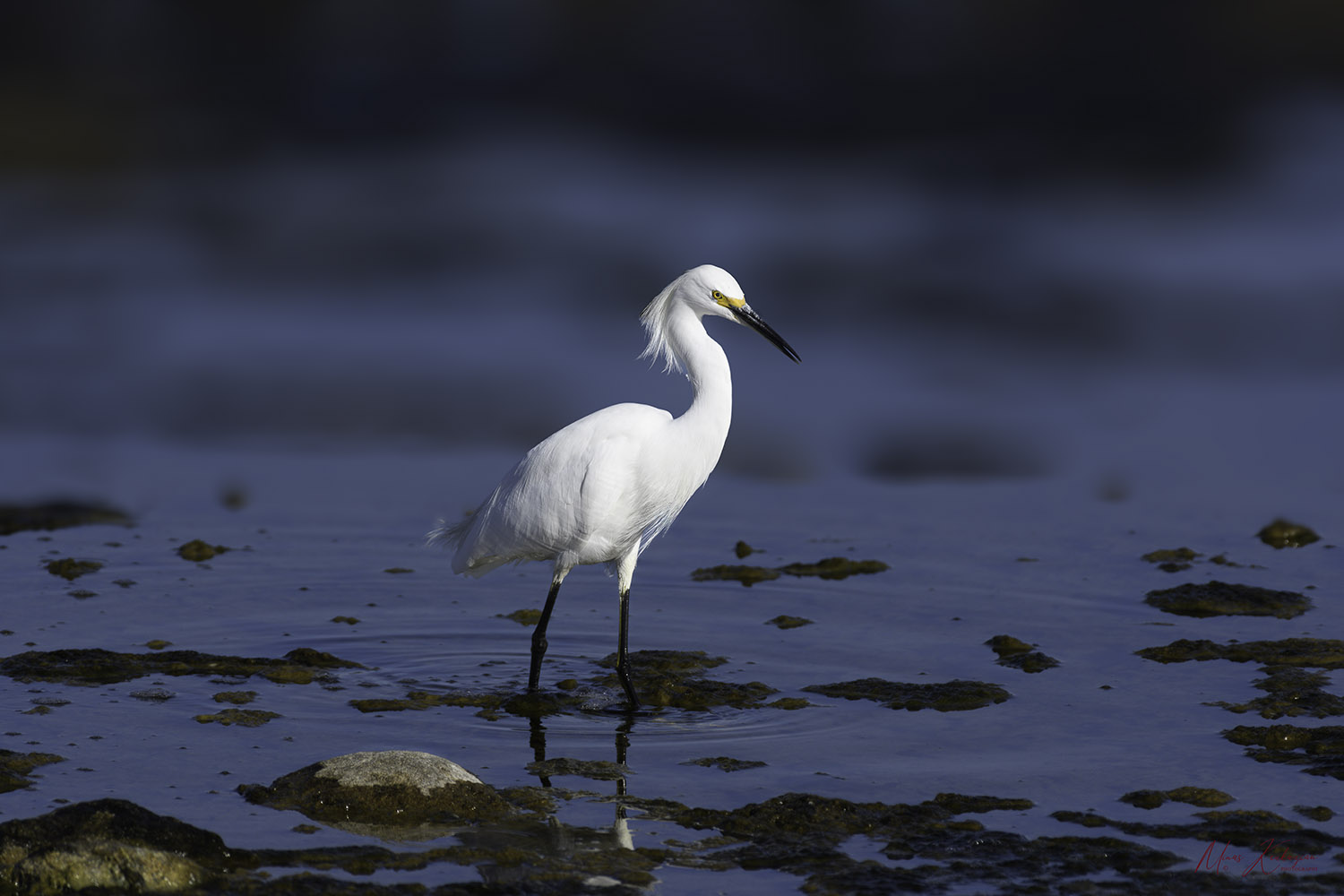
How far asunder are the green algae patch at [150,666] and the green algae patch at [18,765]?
39.8 inches

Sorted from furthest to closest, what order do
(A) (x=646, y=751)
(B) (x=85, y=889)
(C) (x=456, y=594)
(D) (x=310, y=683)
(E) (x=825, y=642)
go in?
(C) (x=456, y=594) < (E) (x=825, y=642) < (D) (x=310, y=683) < (A) (x=646, y=751) < (B) (x=85, y=889)

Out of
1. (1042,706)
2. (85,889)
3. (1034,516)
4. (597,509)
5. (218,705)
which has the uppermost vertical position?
(1034,516)

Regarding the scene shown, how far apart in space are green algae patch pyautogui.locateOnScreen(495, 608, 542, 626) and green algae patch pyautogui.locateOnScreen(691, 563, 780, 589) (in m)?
1.03

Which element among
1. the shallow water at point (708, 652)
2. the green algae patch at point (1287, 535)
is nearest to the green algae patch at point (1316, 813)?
the shallow water at point (708, 652)

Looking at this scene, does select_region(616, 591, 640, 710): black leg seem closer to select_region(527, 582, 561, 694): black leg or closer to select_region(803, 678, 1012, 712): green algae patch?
select_region(527, 582, 561, 694): black leg

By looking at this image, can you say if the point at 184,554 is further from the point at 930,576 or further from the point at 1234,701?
the point at 1234,701

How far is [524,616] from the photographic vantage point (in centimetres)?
744

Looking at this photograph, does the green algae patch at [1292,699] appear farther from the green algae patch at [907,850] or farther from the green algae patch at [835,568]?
the green algae patch at [835,568]

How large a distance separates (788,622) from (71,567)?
3857 mm

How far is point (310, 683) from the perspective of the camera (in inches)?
243

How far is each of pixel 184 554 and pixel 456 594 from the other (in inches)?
67.6

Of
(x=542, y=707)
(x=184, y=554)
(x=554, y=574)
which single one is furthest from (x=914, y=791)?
(x=184, y=554)

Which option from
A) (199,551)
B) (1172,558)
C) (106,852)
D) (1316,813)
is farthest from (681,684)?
(1172,558)

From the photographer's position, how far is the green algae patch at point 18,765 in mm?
4730
